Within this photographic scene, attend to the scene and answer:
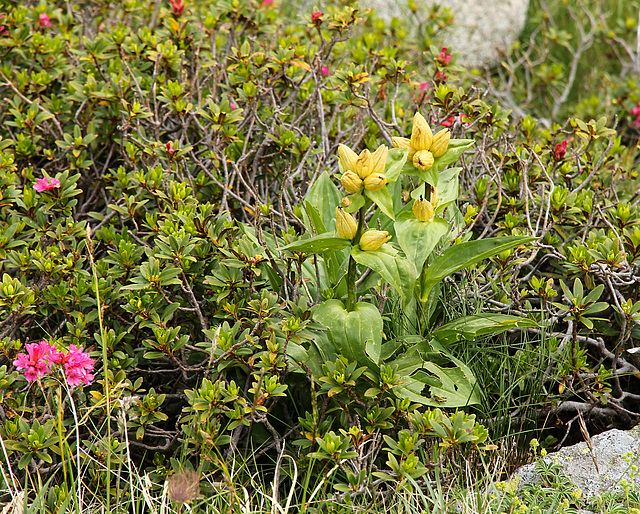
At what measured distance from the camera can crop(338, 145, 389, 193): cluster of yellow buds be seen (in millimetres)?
1789

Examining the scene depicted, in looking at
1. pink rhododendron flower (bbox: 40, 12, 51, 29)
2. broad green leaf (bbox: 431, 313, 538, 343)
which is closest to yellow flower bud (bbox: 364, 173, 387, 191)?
broad green leaf (bbox: 431, 313, 538, 343)

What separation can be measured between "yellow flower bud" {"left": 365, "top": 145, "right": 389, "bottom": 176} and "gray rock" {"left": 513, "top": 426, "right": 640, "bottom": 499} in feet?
3.65

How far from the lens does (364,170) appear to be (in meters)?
1.80

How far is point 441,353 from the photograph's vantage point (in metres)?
2.18

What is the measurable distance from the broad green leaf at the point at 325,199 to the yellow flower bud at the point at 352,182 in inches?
18.6

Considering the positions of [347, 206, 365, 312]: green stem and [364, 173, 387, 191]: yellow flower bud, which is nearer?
[364, 173, 387, 191]: yellow flower bud

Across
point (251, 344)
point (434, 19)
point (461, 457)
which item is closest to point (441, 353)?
point (461, 457)

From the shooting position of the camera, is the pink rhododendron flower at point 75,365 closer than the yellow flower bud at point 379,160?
No

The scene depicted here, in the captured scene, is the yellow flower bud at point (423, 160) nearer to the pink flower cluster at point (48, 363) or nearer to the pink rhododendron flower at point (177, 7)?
the pink flower cluster at point (48, 363)

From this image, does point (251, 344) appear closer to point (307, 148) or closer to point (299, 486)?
point (299, 486)

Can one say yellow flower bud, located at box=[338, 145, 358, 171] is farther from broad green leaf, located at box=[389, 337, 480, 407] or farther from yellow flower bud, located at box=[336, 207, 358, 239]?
broad green leaf, located at box=[389, 337, 480, 407]

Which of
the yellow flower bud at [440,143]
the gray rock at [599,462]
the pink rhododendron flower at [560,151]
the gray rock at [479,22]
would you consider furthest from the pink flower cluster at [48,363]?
the gray rock at [479,22]

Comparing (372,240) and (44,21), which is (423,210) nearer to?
(372,240)

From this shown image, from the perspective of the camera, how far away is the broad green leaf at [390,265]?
6.09ft
